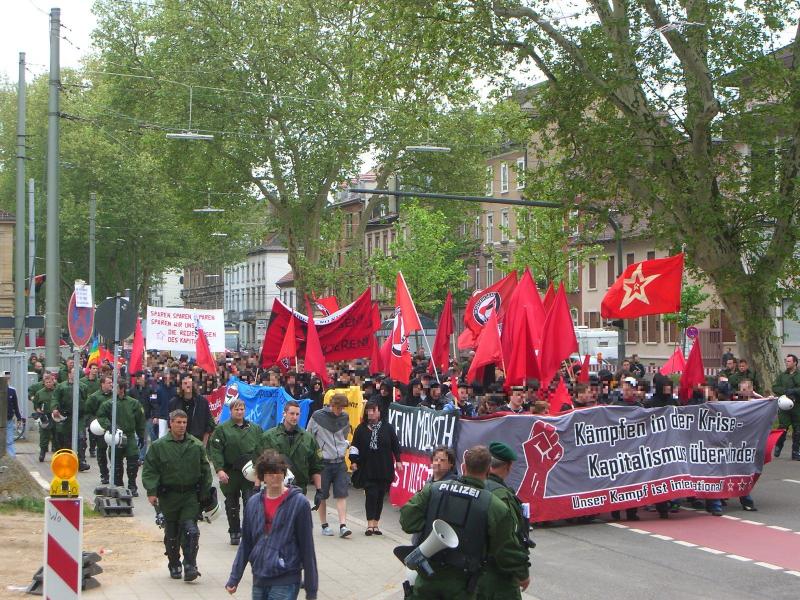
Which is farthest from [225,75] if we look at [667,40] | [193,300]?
[193,300]

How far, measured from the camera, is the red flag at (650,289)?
1955 centimetres

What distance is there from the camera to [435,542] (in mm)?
6531

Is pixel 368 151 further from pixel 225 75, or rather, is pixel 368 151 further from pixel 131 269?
pixel 131 269

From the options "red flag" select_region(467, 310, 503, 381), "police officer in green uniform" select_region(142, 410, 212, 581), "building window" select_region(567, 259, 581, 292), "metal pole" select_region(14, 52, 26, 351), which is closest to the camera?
"police officer in green uniform" select_region(142, 410, 212, 581)

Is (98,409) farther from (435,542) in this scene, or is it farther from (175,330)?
(435,542)

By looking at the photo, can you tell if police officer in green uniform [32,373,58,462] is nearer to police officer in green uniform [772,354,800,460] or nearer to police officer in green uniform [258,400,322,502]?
police officer in green uniform [258,400,322,502]

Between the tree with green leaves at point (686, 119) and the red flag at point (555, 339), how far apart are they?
682 centimetres

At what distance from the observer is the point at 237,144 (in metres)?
47.5

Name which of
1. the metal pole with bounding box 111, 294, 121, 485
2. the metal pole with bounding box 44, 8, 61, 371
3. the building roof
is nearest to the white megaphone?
the metal pole with bounding box 111, 294, 121, 485

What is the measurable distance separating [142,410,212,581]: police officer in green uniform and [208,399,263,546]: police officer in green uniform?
5.41 feet

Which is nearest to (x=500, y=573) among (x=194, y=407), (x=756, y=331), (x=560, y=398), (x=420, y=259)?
(x=194, y=407)

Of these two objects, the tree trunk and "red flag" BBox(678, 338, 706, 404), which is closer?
"red flag" BBox(678, 338, 706, 404)

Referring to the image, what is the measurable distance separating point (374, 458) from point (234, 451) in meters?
1.96

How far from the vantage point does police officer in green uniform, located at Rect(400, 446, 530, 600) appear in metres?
6.85
